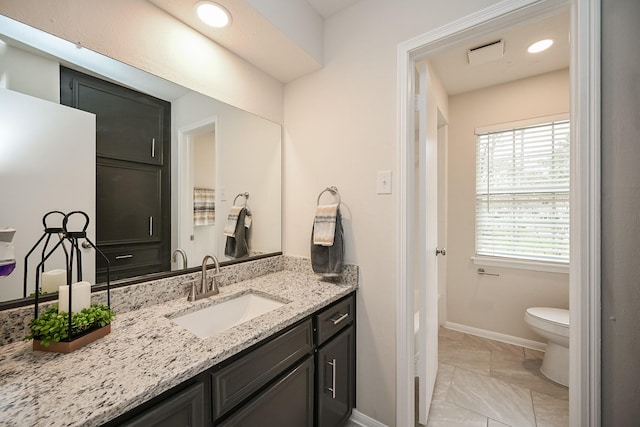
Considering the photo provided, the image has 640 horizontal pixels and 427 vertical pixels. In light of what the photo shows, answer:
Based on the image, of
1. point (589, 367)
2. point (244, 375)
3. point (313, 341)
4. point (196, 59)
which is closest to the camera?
point (244, 375)

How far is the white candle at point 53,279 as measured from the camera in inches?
35.8

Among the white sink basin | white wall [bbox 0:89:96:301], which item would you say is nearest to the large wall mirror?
white wall [bbox 0:89:96:301]

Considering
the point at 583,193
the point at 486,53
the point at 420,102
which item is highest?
the point at 486,53

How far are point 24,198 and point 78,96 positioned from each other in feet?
1.37

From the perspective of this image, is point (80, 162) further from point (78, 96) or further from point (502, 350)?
point (502, 350)

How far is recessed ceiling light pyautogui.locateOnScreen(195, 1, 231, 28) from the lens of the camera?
118 centimetres

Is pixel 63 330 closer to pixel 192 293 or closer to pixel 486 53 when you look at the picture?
pixel 192 293

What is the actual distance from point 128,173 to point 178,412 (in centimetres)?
95

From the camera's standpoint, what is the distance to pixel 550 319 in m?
1.89

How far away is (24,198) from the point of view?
87 cm

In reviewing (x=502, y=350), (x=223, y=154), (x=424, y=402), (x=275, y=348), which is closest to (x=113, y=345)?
(x=275, y=348)

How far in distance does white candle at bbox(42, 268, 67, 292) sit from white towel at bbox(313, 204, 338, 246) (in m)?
1.09

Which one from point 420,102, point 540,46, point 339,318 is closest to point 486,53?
point 540,46

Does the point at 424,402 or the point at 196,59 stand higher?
the point at 196,59
